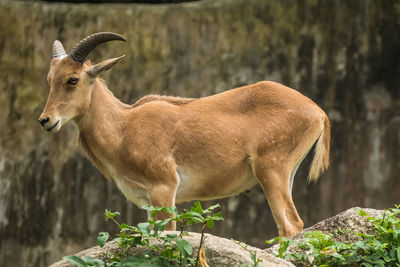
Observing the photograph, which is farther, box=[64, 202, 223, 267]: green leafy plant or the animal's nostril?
the animal's nostril

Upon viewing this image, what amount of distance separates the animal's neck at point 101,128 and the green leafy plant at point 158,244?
120 inches

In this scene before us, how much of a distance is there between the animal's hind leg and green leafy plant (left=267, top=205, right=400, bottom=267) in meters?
1.90

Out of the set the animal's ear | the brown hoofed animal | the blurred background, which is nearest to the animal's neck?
the brown hoofed animal

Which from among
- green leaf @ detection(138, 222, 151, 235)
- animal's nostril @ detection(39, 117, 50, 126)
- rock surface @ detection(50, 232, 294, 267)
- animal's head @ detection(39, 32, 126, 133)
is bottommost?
rock surface @ detection(50, 232, 294, 267)

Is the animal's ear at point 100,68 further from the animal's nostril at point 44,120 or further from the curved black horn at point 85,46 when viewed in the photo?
the animal's nostril at point 44,120

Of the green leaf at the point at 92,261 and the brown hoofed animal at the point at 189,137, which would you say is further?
the brown hoofed animal at the point at 189,137

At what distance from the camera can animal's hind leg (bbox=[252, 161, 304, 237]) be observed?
637cm

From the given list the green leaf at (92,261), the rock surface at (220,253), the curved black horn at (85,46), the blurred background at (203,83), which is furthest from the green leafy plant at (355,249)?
the blurred background at (203,83)

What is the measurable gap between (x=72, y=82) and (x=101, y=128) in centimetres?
51

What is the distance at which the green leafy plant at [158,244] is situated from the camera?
130 inches

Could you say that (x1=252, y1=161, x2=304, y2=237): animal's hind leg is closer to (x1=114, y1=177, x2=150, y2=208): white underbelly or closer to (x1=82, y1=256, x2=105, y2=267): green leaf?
(x1=114, y1=177, x2=150, y2=208): white underbelly

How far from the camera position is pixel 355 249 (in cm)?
427

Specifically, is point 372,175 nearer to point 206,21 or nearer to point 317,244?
point 206,21

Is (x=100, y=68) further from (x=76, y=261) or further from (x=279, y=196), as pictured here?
(x=76, y=261)
